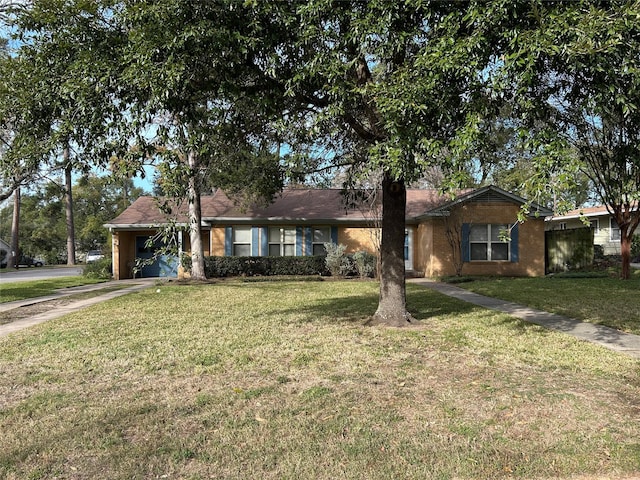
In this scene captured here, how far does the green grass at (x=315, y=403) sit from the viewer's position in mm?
3316

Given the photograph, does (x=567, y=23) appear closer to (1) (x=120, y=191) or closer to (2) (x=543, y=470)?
(2) (x=543, y=470)

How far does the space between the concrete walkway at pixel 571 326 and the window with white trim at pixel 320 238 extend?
9145 millimetres

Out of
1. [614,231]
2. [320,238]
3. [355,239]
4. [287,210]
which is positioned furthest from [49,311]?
[614,231]

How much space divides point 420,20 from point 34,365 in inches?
247

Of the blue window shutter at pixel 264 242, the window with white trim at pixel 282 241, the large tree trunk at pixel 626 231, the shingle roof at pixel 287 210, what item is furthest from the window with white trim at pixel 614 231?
the blue window shutter at pixel 264 242

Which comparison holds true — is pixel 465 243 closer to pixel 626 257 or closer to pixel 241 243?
pixel 626 257

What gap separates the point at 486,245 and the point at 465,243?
0.92 m

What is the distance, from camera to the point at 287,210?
21.8 m

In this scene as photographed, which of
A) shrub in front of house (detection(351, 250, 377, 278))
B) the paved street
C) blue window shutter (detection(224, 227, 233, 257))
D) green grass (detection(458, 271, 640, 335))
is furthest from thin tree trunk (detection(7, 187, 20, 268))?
green grass (detection(458, 271, 640, 335))

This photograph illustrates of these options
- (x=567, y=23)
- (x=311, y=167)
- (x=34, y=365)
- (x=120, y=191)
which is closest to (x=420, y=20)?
(x=567, y=23)

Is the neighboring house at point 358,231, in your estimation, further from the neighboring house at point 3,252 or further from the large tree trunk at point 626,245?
the neighboring house at point 3,252

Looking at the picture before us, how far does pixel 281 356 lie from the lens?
625cm

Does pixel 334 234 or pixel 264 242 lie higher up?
pixel 334 234

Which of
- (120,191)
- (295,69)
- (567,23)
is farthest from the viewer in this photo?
(120,191)
